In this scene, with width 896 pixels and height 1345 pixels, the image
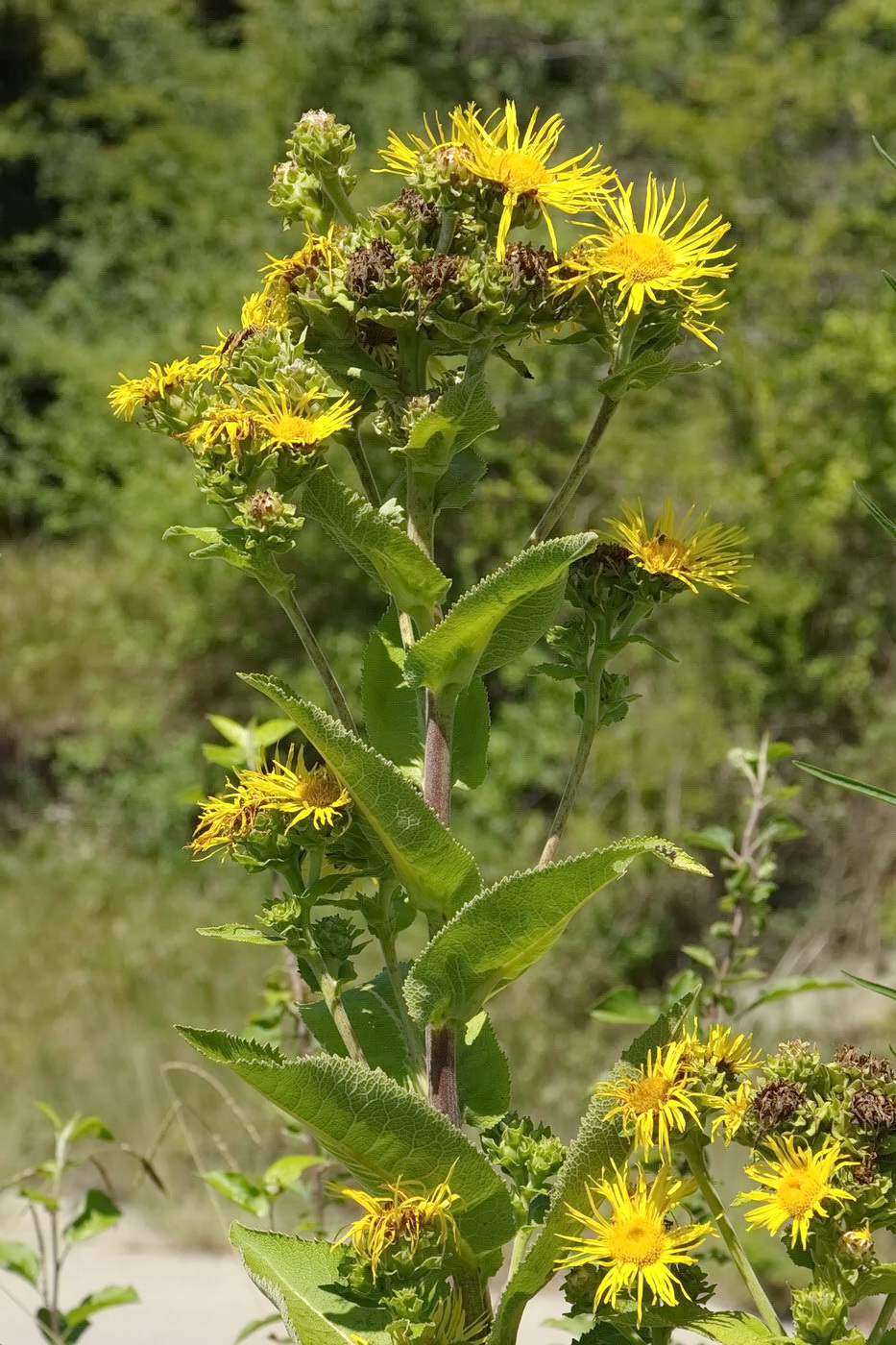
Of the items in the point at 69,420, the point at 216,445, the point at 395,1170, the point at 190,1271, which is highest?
the point at 216,445

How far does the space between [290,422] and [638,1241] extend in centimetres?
64

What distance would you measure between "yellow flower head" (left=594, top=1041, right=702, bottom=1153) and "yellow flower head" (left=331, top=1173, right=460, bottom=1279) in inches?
5.5

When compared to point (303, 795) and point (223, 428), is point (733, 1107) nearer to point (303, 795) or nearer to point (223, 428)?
point (303, 795)

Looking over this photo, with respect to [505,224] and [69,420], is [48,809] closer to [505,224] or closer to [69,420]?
[69,420]

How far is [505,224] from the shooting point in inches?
44.2

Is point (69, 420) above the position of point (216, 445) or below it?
below

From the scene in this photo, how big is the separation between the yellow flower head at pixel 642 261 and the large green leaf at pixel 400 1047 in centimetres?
59

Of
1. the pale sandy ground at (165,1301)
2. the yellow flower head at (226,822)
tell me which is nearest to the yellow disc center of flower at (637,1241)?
the yellow flower head at (226,822)

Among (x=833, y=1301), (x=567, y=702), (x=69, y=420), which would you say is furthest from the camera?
(x=69, y=420)

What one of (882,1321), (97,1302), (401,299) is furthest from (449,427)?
(97,1302)

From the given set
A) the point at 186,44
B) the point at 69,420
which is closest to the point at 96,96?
the point at 186,44

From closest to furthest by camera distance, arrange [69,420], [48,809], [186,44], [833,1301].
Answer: [833,1301], [48,809], [69,420], [186,44]

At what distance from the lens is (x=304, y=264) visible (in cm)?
117

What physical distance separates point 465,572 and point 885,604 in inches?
77.6
